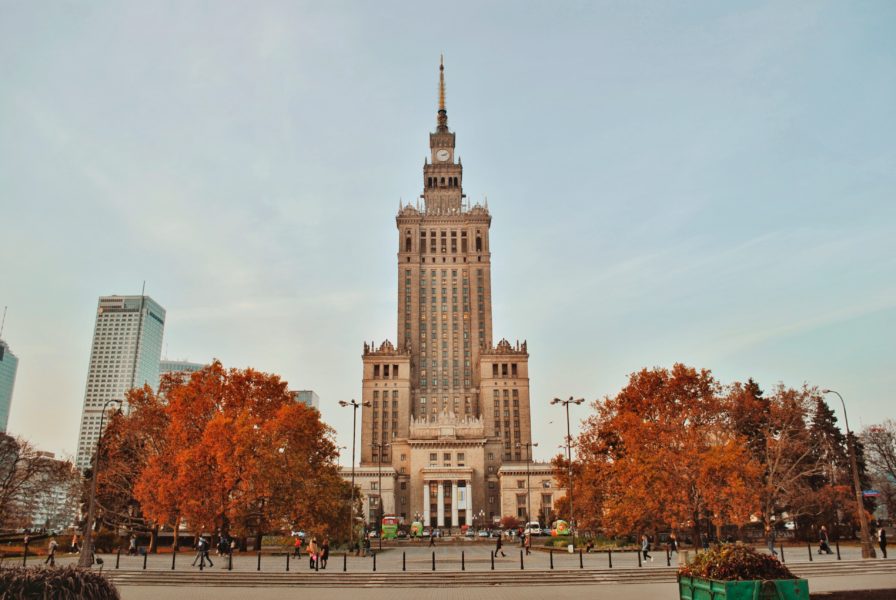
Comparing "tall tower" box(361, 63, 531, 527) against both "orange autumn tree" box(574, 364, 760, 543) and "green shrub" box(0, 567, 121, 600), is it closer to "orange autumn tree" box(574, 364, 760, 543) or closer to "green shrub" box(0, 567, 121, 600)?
"orange autumn tree" box(574, 364, 760, 543)

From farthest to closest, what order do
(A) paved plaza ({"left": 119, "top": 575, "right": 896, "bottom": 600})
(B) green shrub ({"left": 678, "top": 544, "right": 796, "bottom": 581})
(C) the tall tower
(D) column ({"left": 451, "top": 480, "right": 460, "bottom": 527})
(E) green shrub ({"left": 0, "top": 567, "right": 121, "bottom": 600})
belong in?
(C) the tall tower → (D) column ({"left": 451, "top": 480, "right": 460, "bottom": 527}) → (A) paved plaza ({"left": 119, "top": 575, "right": 896, "bottom": 600}) → (B) green shrub ({"left": 678, "top": 544, "right": 796, "bottom": 581}) → (E) green shrub ({"left": 0, "top": 567, "right": 121, "bottom": 600})

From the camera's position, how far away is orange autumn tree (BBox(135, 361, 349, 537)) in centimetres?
4716

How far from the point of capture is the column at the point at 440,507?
Result: 117 metres

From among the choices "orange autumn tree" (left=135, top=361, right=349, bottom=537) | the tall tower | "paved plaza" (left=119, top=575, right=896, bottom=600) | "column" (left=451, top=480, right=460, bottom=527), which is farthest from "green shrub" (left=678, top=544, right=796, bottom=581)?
"column" (left=451, top=480, right=460, bottom=527)

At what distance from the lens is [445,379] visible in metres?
142

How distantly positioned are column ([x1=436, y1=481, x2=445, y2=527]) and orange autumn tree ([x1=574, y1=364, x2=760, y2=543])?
2458 inches

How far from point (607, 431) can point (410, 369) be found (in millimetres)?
82347

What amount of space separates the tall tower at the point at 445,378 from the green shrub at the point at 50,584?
10660cm

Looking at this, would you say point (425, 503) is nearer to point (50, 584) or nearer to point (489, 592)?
point (489, 592)

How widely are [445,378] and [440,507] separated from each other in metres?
31.4

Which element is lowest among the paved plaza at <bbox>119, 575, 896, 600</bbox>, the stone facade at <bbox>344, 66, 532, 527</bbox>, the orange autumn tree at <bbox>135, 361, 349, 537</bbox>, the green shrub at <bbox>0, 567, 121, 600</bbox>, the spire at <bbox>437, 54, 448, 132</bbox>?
the paved plaza at <bbox>119, 575, 896, 600</bbox>

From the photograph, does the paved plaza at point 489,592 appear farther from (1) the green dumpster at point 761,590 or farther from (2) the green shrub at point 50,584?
(2) the green shrub at point 50,584

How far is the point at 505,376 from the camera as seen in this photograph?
137750 millimetres

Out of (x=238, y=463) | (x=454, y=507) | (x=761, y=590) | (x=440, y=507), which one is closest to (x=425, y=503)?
(x=440, y=507)
